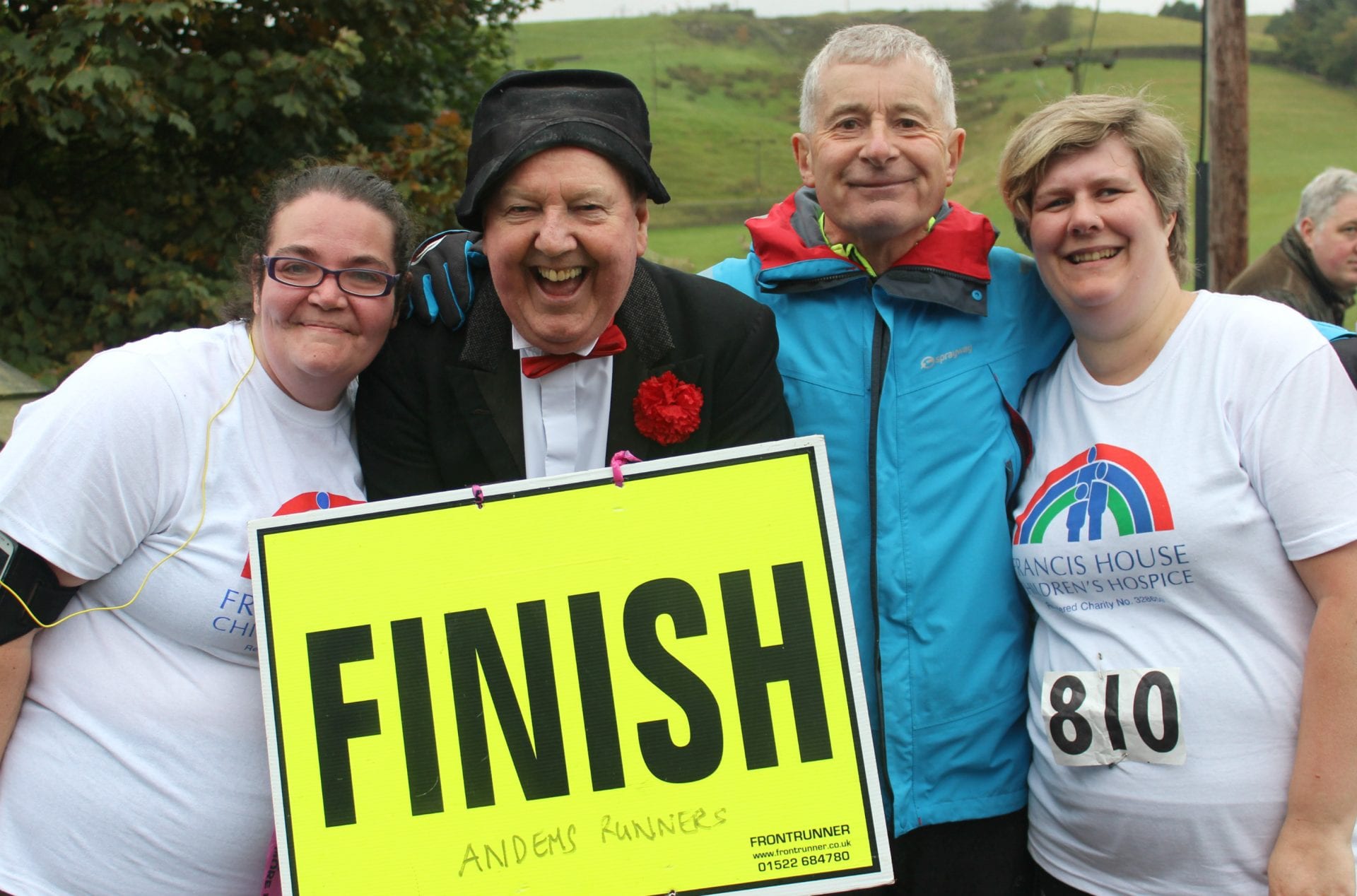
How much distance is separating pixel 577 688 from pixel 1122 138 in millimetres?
1615

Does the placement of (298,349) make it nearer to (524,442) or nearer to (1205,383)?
(524,442)

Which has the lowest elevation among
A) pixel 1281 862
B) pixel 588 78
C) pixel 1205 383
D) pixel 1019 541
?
pixel 1281 862

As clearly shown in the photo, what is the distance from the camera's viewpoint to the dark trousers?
2.46 metres

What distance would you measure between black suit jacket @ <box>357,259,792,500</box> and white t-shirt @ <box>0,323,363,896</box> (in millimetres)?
292

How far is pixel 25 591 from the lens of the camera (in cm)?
197

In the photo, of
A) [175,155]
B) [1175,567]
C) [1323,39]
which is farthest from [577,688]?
[1323,39]

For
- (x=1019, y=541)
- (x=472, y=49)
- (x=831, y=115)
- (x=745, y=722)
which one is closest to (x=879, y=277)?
(x=831, y=115)

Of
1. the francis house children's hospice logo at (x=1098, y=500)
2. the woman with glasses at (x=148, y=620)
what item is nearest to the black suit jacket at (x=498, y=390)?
the woman with glasses at (x=148, y=620)

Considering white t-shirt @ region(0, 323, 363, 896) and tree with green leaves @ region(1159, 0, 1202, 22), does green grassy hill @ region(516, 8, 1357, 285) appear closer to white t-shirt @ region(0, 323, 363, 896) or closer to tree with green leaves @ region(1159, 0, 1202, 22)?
tree with green leaves @ region(1159, 0, 1202, 22)

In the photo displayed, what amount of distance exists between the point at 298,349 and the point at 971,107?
21.8 meters

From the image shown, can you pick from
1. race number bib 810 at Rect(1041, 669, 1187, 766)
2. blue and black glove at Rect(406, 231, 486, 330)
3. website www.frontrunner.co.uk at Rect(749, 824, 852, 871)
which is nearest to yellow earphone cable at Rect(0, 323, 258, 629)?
blue and black glove at Rect(406, 231, 486, 330)

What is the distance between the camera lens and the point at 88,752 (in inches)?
80.2

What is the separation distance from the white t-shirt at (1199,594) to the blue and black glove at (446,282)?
1.33 m

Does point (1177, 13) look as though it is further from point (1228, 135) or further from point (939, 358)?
point (939, 358)
